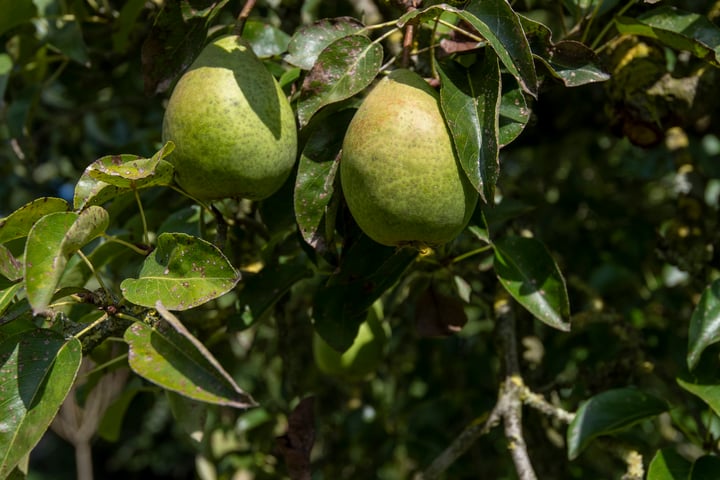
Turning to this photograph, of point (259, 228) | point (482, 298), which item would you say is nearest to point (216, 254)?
point (259, 228)

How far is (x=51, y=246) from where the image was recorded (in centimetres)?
92

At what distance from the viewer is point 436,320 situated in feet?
4.86

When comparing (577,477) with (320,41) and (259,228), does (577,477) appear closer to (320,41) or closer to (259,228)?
(259,228)

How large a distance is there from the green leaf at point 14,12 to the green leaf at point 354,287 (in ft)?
2.96

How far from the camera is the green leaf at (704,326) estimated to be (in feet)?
4.05

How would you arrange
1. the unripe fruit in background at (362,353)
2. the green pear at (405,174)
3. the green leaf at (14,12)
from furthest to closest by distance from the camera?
1. the unripe fruit in background at (362,353)
2. the green leaf at (14,12)
3. the green pear at (405,174)

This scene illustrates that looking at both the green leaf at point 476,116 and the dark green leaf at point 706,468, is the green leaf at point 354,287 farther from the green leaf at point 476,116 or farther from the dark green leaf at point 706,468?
the dark green leaf at point 706,468

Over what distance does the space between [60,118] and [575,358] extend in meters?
1.87

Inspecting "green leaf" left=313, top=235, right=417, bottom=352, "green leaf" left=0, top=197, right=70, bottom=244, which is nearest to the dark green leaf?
"green leaf" left=313, top=235, right=417, bottom=352

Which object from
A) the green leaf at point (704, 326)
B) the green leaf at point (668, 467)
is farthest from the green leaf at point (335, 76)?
the green leaf at point (668, 467)

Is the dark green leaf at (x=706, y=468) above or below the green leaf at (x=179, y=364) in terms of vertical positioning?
below

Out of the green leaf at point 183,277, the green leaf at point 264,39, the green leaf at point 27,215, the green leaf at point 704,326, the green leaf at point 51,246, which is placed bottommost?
the green leaf at point 704,326

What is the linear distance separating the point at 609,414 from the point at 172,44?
990mm

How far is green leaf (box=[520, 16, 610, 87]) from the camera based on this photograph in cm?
112
